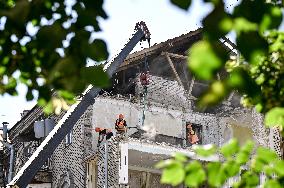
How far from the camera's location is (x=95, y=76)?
3.58 metres

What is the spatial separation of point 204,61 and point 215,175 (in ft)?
3.03

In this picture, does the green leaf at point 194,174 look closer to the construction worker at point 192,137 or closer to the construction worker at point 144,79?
the construction worker at point 192,137

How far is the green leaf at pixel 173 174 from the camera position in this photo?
3035 mm

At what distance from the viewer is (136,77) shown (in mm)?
28641

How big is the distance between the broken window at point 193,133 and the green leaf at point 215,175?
938 inches

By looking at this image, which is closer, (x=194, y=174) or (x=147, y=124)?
(x=194, y=174)

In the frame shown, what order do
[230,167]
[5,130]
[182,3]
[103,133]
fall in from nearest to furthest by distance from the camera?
[182,3], [230,167], [103,133], [5,130]

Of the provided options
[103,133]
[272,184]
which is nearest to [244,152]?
[272,184]

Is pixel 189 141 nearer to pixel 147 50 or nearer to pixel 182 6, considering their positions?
Result: pixel 147 50

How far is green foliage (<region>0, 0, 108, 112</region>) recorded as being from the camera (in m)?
3.27

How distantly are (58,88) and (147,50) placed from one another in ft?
82.0

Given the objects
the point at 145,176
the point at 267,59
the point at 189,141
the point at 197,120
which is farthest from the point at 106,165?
the point at 267,59

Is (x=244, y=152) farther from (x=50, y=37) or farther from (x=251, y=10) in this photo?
(x=50, y=37)

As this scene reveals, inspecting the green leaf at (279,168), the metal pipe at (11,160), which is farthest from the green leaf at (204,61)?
the metal pipe at (11,160)
